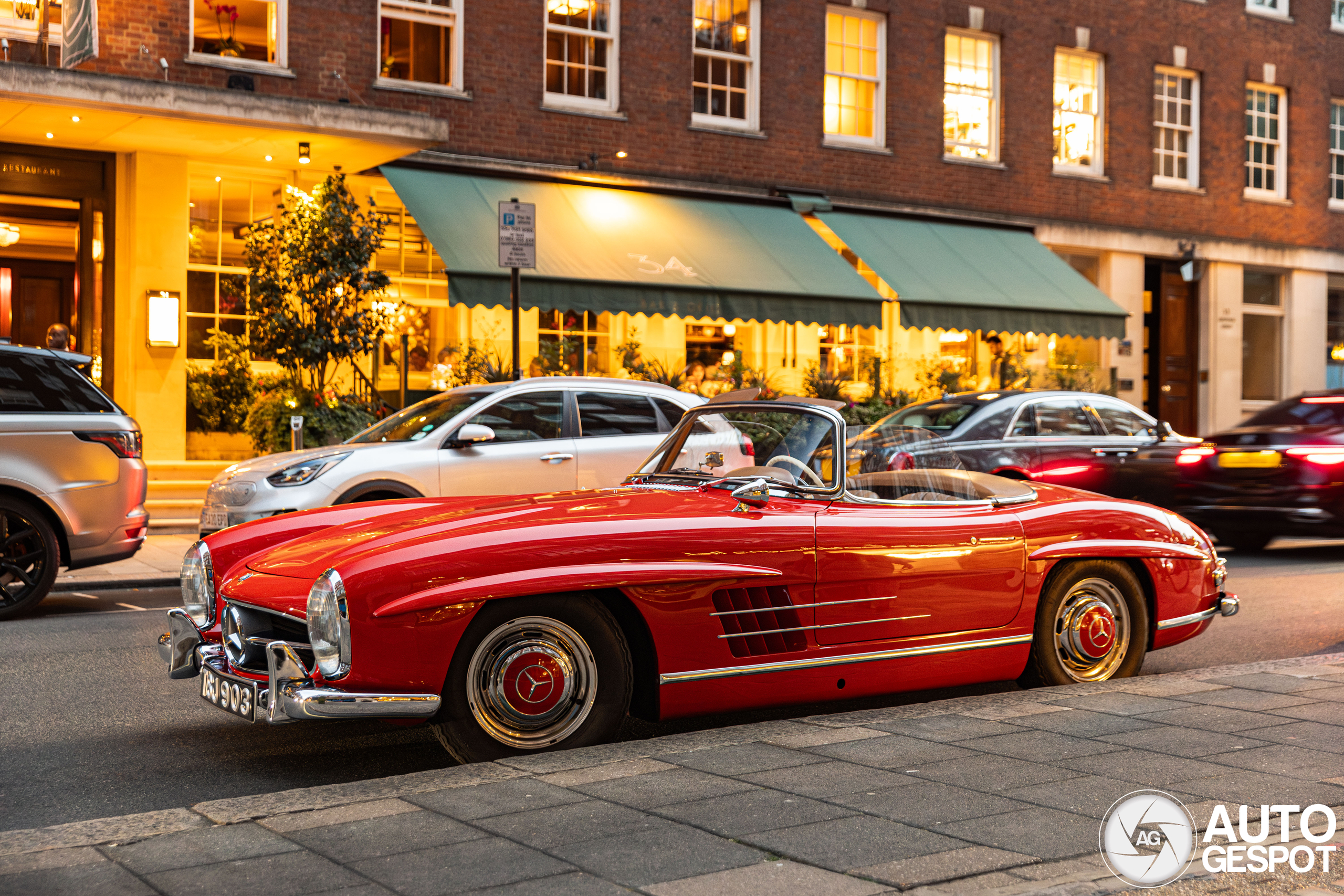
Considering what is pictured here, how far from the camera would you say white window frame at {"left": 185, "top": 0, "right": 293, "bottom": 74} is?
50.1ft

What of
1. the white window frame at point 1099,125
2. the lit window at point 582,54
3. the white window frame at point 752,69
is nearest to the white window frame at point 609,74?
the lit window at point 582,54

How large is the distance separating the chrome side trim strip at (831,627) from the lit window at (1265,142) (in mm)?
22125

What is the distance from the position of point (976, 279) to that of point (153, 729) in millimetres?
15699

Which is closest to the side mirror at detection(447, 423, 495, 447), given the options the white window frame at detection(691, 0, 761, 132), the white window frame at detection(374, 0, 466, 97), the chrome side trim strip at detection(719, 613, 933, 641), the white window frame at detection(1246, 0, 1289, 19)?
the chrome side trim strip at detection(719, 613, 933, 641)

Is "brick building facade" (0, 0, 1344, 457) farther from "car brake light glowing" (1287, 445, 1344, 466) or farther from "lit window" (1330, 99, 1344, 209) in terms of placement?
"car brake light glowing" (1287, 445, 1344, 466)

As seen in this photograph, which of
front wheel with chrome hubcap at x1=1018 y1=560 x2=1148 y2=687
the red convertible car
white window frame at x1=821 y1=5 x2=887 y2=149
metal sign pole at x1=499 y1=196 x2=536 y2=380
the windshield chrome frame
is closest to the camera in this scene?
the red convertible car

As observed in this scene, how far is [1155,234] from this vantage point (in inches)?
923

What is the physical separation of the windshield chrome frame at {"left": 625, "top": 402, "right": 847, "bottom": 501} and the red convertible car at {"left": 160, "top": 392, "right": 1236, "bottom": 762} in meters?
0.01

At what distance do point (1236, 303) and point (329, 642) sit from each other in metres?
23.5

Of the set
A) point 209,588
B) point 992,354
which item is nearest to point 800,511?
point 209,588

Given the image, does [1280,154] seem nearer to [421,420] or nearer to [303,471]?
[421,420]

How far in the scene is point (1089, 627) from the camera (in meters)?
6.43

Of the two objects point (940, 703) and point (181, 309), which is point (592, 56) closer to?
point (181, 309)

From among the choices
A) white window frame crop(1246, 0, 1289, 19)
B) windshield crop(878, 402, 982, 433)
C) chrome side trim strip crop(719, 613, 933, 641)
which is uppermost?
white window frame crop(1246, 0, 1289, 19)
